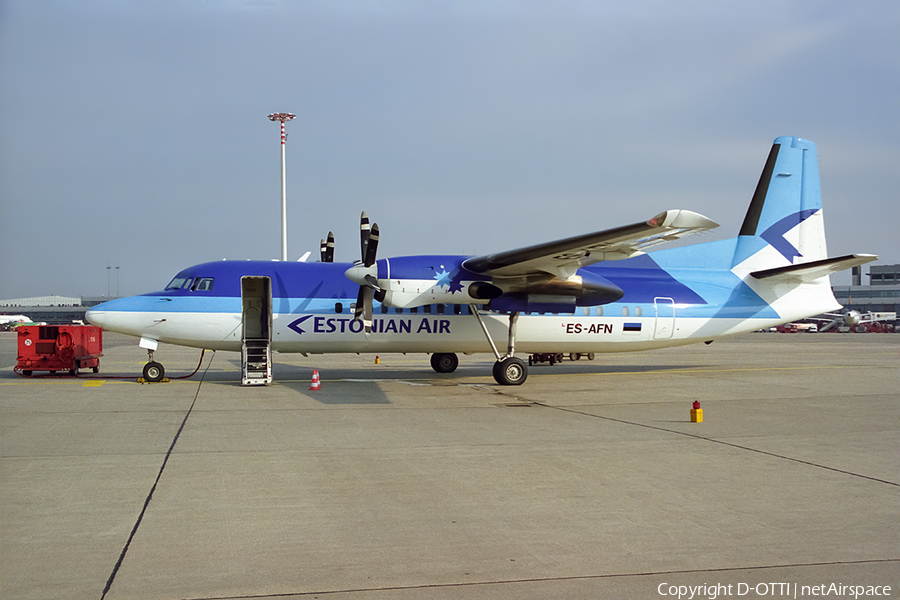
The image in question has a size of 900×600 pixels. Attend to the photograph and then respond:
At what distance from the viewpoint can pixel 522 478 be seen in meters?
7.86

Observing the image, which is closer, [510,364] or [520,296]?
[510,364]

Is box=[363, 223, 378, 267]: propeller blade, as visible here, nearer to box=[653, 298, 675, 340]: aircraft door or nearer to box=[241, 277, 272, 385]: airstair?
box=[241, 277, 272, 385]: airstair

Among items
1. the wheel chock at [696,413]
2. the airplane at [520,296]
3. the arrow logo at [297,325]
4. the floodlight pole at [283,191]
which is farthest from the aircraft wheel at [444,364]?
the floodlight pole at [283,191]

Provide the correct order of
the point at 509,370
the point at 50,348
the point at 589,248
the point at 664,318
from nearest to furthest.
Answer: the point at 589,248 → the point at 509,370 → the point at 50,348 → the point at 664,318

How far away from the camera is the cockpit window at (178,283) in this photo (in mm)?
18203

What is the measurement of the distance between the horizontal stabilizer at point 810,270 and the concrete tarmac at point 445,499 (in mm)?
5819

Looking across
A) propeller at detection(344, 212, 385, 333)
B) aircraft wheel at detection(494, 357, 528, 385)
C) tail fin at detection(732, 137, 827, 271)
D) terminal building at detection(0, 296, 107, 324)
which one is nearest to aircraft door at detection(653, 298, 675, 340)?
tail fin at detection(732, 137, 827, 271)

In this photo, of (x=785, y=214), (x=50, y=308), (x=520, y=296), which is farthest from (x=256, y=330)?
(x=50, y=308)

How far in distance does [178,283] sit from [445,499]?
541 inches

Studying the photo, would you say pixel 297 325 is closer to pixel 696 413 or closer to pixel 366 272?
pixel 366 272

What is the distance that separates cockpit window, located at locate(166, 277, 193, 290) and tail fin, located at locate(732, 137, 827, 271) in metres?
16.9

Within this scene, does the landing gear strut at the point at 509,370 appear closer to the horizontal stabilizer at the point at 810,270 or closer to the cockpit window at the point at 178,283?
the cockpit window at the point at 178,283

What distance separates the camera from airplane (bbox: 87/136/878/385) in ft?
56.0

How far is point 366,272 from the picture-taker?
16.7 metres
